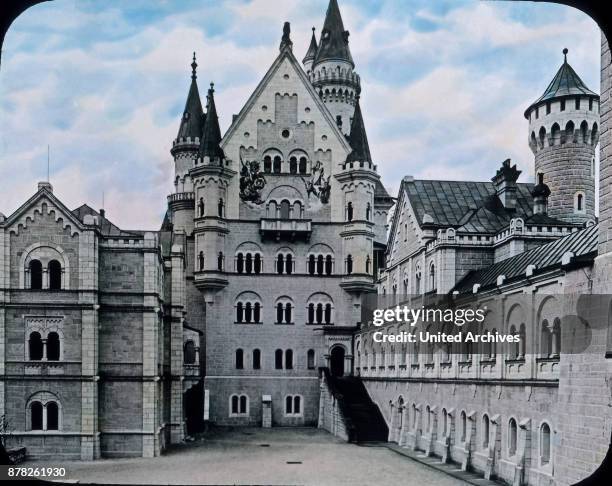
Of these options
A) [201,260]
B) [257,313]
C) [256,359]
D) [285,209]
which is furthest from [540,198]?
[201,260]

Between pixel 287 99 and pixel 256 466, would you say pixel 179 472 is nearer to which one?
pixel 256 466

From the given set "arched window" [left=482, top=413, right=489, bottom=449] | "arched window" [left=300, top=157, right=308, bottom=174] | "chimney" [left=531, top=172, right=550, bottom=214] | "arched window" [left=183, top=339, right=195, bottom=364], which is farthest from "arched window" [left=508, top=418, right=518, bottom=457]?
"arched window" [left=300, top=157, right=308, bottom=174]

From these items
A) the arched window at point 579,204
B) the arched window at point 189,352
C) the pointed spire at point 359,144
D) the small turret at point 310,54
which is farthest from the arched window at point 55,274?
the small turret at point 310,54

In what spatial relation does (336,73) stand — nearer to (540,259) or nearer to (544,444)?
(540,259)

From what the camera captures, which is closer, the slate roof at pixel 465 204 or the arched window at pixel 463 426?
the arched window at pixel 463 426

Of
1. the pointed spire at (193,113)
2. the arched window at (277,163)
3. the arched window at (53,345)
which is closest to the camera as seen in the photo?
the arched window at (53,345)

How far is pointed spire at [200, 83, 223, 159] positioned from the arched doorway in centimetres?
1661

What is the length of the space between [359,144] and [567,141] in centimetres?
1661

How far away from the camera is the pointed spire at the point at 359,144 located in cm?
5472

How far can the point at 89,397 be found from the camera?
113ft

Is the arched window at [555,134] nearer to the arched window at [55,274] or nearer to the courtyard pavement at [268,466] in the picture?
the courtyard pavement at [268,466]

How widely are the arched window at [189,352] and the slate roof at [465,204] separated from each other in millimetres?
18251

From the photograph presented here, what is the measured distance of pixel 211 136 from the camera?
178 feet

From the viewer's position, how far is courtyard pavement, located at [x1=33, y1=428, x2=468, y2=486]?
27.9 m
